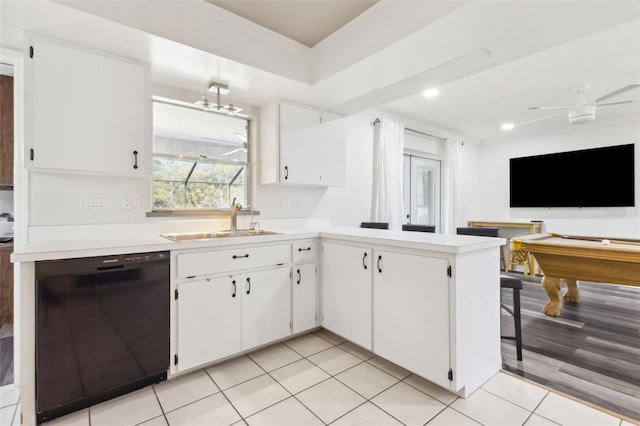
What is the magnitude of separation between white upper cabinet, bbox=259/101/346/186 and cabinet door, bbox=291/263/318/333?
0.89 metres

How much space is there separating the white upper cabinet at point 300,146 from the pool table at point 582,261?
6.67 feet

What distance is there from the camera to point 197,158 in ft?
9.30

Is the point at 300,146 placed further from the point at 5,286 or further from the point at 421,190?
the point at 5,286

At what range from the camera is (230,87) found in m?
2.66

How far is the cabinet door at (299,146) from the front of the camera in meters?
2.95

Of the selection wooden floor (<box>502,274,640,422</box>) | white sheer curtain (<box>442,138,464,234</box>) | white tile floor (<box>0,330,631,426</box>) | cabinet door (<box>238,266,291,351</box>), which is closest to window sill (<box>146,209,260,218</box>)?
cabinet door (<box>238,266,291,351</box>)

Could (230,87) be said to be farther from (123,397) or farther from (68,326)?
(123,397)

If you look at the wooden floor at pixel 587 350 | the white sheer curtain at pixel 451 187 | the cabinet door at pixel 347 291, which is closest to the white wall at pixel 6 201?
the cabinet door at pixel 347 291

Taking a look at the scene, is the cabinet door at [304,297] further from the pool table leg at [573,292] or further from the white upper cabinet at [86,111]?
the pool table leg at [573,292]

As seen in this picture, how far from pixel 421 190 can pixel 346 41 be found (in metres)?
3.61

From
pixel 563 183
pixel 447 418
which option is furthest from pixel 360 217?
pixel 563 183

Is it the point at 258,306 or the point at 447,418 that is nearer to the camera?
the point at 447,418

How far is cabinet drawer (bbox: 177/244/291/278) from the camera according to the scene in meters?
2.04

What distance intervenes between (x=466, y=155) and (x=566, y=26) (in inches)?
182
